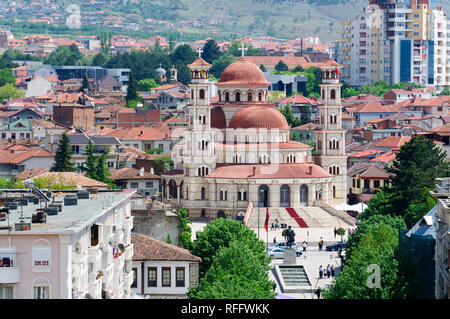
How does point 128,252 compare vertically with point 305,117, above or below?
above

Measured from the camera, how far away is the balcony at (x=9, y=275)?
3294cm

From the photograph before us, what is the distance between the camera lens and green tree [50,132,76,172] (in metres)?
90.6

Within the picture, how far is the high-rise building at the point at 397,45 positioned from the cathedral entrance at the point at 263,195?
99.0 metres

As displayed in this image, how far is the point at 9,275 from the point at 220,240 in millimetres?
22053

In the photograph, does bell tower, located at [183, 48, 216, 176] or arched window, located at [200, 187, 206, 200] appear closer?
arched window, located at [200, 187, 206, 200]

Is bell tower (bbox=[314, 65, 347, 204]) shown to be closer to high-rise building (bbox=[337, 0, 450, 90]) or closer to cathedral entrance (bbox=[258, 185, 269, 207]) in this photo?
cathedral entrance (bbox=[258, 185, 269, 207])

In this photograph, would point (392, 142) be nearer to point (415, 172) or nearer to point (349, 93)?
point (415, 172)

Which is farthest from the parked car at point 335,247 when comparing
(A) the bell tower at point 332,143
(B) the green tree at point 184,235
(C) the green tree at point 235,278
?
(C) the green tree at point 235,278

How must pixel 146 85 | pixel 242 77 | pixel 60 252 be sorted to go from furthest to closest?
pixel 146 85
pixel 242 77
pixel 60 252

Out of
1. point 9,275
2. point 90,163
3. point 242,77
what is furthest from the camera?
point 242,77

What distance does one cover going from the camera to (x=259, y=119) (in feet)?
304

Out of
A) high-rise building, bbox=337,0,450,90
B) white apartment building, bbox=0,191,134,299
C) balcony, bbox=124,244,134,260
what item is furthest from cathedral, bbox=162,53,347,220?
high-rise building, bbox=337,0,450,90

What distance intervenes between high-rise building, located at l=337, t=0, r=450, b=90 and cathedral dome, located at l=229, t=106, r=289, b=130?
3662 inches

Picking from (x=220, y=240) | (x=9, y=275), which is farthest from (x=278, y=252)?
(x=9, y=275)
